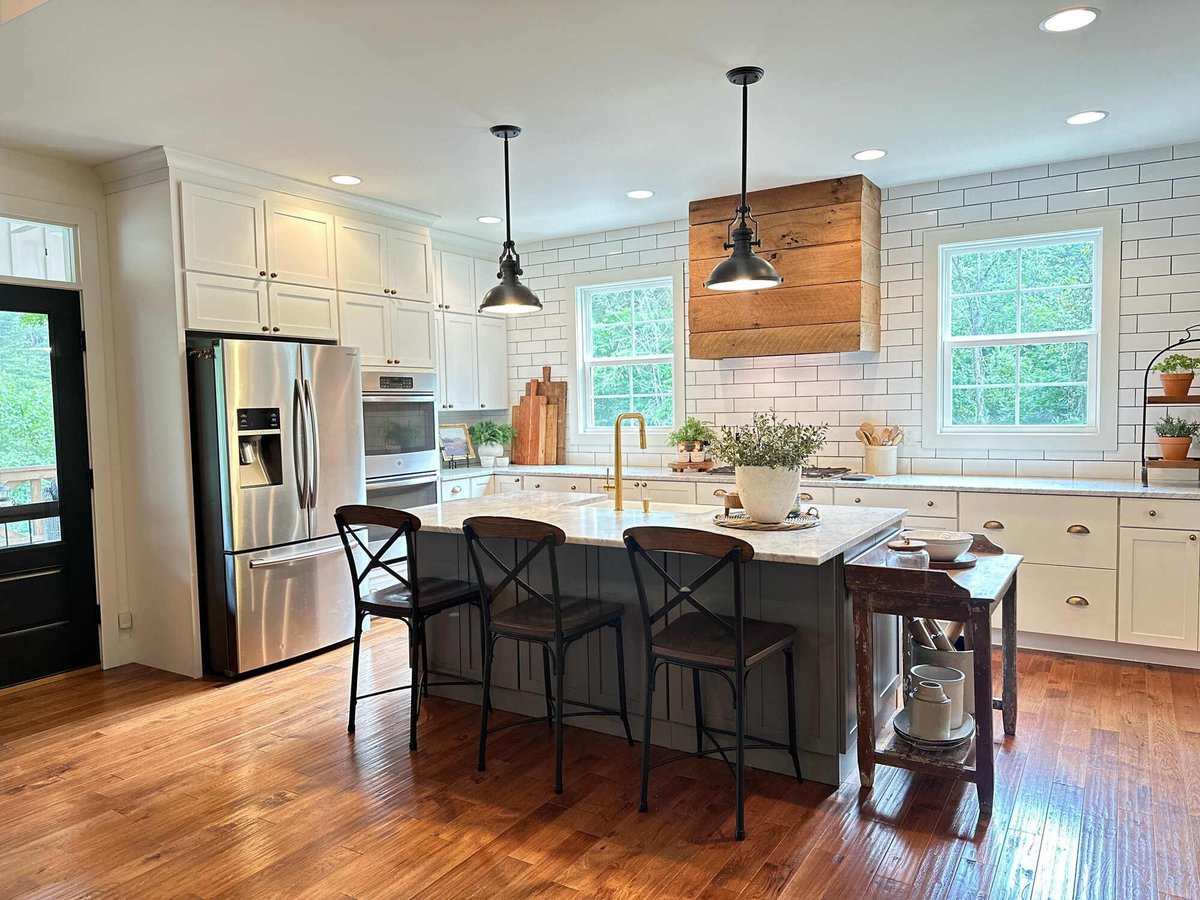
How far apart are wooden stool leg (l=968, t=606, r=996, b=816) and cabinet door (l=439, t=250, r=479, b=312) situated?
4.44 m

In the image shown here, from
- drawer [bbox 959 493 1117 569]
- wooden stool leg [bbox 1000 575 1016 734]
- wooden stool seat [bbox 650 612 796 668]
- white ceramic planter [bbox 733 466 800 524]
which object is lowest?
wooden stool leg [bbox 1000 575 1016 734]

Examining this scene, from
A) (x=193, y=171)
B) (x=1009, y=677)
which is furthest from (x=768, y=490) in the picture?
(x=193, y=171)

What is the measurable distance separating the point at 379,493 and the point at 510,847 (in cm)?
292

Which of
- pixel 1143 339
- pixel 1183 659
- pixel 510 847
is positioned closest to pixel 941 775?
pixel 510 847

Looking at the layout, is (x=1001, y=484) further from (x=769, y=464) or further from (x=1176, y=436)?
(x=769, y=464)

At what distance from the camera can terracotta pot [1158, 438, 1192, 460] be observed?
4.11 metres

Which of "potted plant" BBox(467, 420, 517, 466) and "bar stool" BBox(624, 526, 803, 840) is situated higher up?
"potted plant" BBox(467, 420, 517, 466)

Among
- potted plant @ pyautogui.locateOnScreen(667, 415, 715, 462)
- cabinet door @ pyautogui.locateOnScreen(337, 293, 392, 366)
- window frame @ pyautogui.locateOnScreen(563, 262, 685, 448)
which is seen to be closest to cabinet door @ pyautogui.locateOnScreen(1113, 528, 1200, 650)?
potted plant @ pyautogui.locateOnScreen(667, 415, 715, 462)

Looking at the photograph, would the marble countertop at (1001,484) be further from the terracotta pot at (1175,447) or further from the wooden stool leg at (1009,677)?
the wooden stool leg at (1009,677)

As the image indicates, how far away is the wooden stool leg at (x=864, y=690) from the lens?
2.69m

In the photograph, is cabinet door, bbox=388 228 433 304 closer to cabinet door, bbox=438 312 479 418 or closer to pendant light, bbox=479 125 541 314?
cabinet door, bbox=438 312 479 418

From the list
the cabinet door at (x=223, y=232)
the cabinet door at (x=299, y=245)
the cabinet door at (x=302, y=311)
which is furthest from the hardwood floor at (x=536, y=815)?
the cabinet door at (x=299, y=245)

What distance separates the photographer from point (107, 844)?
8.47ft

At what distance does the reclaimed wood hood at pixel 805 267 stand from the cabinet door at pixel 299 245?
2232mm
